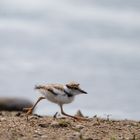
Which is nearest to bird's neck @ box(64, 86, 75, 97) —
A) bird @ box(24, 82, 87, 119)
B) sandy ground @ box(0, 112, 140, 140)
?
bird @ box(24, 82, 87, 119)

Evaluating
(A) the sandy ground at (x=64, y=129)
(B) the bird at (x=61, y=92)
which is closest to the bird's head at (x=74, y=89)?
(B) the bird at (x=61, y=92)

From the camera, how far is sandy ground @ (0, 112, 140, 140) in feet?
42.2

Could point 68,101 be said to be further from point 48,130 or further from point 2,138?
point 2,138

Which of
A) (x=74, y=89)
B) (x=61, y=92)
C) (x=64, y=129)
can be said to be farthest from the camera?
(x=74, y=89)

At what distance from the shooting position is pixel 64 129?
44.6ft

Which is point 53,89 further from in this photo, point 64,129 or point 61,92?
point 64,129

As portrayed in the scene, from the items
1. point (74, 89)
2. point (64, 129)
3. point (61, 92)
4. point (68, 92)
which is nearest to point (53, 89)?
point (61, 92)

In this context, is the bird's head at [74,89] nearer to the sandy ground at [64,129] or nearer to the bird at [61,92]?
the bird at [61,92]

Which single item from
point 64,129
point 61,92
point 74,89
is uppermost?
point 74,89

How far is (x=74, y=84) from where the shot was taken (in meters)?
14.8

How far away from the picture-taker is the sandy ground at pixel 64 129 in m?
12.9

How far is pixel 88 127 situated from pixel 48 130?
1.00 meters

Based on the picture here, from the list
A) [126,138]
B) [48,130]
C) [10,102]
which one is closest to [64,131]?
[48,130]

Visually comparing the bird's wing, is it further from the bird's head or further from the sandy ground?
the sandy ground
